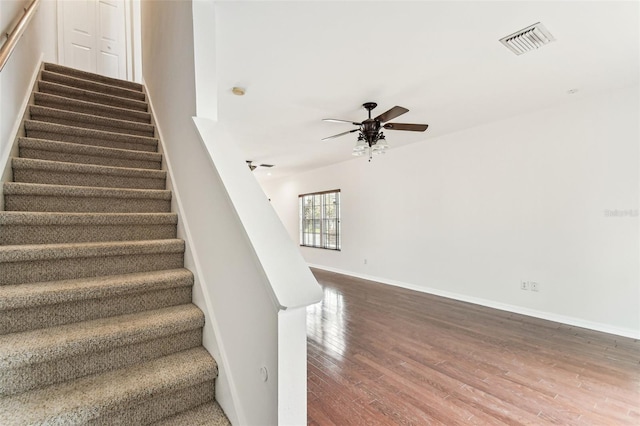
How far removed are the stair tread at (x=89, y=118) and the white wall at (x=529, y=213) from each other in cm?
335

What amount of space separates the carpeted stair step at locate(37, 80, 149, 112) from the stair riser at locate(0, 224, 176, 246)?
5.95ft

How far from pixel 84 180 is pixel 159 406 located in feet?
5.30

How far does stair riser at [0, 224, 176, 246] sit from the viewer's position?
1550 mm

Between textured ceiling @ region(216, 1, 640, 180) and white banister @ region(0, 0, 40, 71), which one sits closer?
white banister @ region(0, 0, 40, 71)

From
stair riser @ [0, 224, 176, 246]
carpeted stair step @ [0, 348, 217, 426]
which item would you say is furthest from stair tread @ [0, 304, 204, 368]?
stair riser @ [0, 224, 176, 246]

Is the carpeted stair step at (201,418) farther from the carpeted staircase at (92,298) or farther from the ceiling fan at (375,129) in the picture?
the ceiling fan at (375,129)

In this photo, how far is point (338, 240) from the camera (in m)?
7.14

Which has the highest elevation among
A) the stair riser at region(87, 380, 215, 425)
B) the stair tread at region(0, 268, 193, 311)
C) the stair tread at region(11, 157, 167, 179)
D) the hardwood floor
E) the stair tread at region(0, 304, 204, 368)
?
the stair tread at region(11, 157, 167, 179)

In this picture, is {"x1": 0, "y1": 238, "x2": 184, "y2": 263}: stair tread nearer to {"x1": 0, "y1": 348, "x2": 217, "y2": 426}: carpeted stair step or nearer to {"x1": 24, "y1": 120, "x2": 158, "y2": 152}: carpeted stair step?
{"x1": 0, "y1": 348, "x2": 217, "y2": 426}: carpeted stair step

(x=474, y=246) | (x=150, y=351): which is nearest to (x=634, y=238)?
(x=474, y=246)

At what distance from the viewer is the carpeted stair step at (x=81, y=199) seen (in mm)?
1704

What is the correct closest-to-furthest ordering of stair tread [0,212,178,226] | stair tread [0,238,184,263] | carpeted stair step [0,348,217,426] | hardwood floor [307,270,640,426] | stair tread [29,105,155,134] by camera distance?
carpeted stair step [0,348,217,426] < stair tread [0,238,184,263] < stair tread [0,212,178,226] < hardwood floor [307,270,640,426] < stair tread [29,105,155,134]

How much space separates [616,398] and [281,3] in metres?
3.58

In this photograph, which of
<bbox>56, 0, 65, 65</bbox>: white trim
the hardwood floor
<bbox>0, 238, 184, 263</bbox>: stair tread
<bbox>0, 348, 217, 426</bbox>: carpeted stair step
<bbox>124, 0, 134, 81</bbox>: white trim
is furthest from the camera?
<bbox>124, 0, 134, 81</bbox>: white trim
